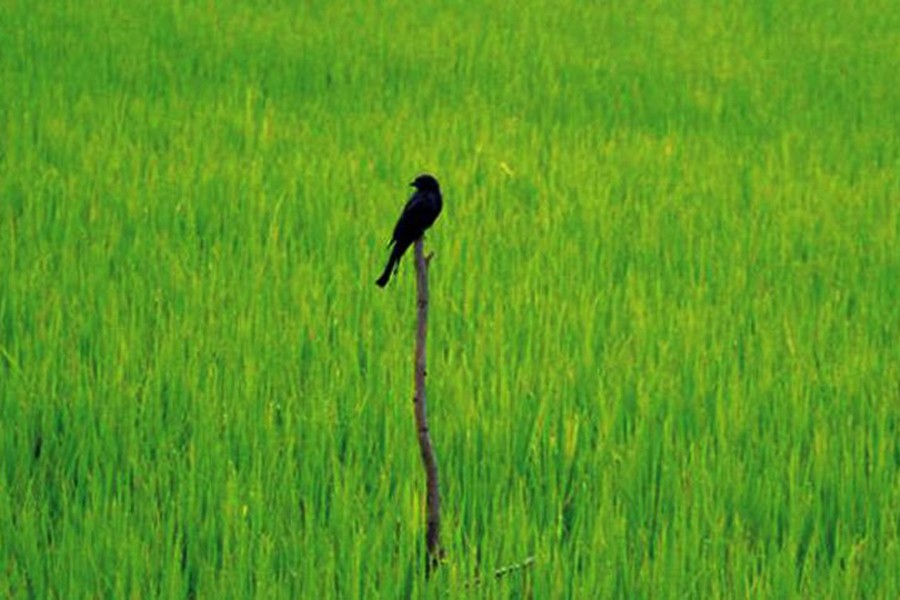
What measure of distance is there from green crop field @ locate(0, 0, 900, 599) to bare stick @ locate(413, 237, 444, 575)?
0.10 m

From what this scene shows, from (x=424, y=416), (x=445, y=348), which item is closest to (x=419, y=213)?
(x=424, y=416)

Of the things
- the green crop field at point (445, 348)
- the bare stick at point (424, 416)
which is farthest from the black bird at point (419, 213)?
the green crop field at point (445, 348)

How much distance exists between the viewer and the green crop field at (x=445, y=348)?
192 cm

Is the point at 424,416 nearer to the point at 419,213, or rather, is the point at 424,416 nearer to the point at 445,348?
the point at 419,213

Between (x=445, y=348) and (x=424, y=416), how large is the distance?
1.34 meters

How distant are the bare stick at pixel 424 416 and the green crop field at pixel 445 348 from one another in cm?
10

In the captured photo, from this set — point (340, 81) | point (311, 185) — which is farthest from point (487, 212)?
point (340, 81)

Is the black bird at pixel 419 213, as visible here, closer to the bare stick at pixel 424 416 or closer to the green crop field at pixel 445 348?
the bare stick at pixel 424 416

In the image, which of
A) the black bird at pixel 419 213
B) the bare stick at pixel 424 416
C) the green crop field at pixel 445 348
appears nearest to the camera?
the bare stick at pixel 424 416

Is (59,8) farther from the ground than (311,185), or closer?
farther from the ground

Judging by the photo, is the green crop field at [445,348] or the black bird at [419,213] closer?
the black bird at [419,213]

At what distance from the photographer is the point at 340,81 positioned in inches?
254

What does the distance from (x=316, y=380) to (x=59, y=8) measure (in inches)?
235

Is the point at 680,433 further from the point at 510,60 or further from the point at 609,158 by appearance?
the point at 510,60
